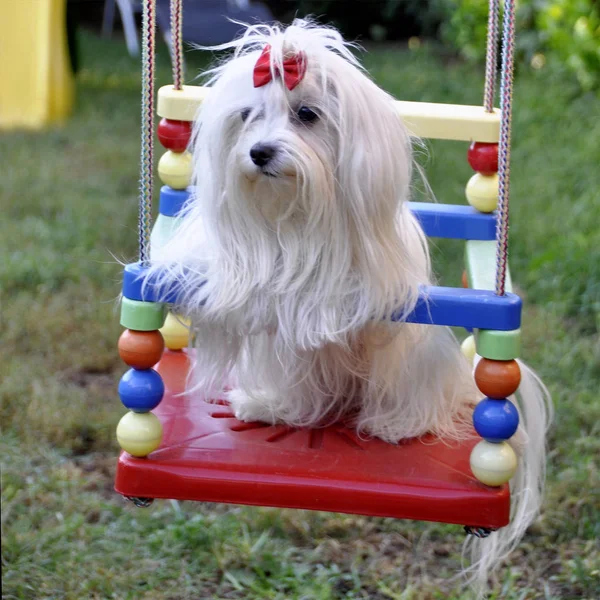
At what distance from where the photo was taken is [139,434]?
180 centimetres

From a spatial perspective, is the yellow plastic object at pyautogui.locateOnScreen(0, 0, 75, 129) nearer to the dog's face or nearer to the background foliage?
the background foliage

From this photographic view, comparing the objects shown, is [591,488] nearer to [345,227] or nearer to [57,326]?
[345,227]

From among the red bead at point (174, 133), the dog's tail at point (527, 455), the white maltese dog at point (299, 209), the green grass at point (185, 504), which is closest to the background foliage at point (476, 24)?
the green grass at point (185, 504)

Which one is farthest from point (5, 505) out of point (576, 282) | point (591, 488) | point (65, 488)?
point (576, 282)

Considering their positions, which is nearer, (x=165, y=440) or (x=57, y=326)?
(x=165, y=440)

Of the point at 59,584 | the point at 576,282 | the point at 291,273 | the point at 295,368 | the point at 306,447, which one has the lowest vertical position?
the point at 59,584

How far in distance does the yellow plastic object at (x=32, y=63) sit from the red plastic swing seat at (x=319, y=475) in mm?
5164

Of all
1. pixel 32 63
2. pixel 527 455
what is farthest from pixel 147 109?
pixel 32 63

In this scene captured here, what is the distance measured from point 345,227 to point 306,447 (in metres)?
0.45

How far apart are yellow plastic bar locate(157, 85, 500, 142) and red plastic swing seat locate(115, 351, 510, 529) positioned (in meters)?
0.70

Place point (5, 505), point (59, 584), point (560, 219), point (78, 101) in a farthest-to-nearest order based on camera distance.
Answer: point (78, 101) → point (560, 219) → point (5, 505) → point (59, 584)

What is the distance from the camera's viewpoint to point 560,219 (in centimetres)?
468

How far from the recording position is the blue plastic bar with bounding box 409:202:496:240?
2299 mm

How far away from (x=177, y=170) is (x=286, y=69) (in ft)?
2.61
